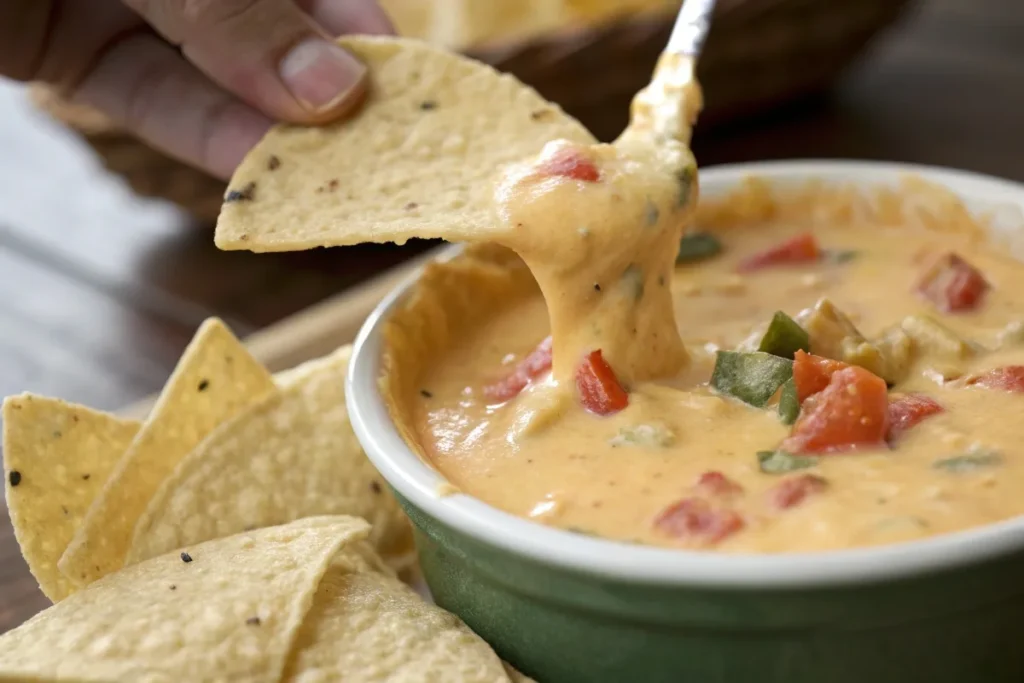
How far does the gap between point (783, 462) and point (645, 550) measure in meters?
0.32

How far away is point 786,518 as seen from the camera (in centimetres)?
159

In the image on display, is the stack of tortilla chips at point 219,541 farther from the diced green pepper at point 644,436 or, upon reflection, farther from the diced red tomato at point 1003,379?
the diced red tomato at point 1003,379

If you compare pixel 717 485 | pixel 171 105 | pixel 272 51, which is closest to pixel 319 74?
pixel 272 51

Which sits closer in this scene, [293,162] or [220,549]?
[220,549]

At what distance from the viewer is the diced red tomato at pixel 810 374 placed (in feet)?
6.06

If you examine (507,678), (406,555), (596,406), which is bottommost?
(406,555)

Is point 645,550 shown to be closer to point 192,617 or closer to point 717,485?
point 717,485

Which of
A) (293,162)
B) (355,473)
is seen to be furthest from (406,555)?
(293,162)

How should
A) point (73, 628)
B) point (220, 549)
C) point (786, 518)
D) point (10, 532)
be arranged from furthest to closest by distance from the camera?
point (10, 532), point (220, 549), point (73, 628), point (786, 518)

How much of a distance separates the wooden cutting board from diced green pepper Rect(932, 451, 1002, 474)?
56.8 inches

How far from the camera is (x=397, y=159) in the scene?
2.15 m

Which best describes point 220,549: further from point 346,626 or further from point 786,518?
point 786,518

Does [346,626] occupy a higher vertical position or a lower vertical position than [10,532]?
higher

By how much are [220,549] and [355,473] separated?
350mm
